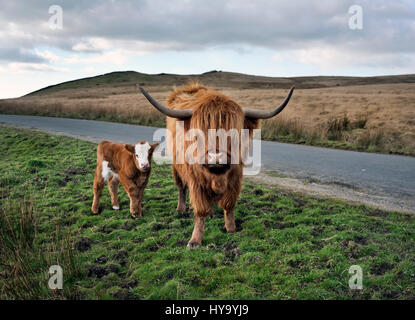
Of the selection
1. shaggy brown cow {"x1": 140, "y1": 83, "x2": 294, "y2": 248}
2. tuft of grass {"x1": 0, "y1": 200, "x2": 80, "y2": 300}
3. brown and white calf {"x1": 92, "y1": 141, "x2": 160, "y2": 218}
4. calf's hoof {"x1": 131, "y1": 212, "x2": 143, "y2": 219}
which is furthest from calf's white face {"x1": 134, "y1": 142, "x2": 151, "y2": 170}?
tuft of grass {"x1": 0, "y1": 200, "x2": 80, "y2": 300}

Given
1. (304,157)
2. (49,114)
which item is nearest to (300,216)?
(304,157)

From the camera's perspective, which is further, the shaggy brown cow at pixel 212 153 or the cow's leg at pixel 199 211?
the cow's leg at pixel 199 211

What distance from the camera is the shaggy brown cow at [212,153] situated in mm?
3518

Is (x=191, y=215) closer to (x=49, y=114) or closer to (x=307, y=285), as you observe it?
(x=307, y=285)

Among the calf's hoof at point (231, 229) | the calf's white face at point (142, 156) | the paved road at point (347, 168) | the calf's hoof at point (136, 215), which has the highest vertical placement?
the calf's white face at point (142, 156)

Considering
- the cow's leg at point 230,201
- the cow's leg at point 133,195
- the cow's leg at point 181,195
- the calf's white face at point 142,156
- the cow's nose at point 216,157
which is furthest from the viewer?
the cow's leg at point 181,195

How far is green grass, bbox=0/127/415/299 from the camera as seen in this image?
Result: 2.97 meters

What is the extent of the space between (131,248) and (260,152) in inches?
269

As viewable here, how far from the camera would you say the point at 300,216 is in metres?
4.73

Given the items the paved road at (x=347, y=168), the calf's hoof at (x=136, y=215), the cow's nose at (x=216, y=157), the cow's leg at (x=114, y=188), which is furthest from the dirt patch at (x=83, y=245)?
the paved road at (x=347, y=168)

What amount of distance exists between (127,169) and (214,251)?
6.45ft

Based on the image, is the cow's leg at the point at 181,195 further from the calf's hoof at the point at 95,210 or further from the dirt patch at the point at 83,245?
the dirt patch at the point at 83,245

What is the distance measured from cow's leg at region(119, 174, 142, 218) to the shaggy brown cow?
948mm

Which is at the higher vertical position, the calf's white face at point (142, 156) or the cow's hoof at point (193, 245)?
the calf's white face at point (142, 156)
